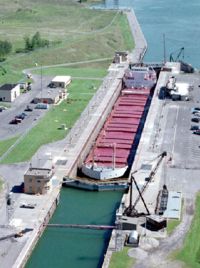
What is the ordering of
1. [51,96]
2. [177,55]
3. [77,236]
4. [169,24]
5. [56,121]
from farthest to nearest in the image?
[169,24] → [177,55] → [51,96] → [56,121] → [77,236]

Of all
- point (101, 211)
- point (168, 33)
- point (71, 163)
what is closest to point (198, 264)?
point (101, 211)

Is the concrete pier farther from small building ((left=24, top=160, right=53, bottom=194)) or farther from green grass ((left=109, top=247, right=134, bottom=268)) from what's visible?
green grass ((left=109, top=247, right=134, bottom=268))

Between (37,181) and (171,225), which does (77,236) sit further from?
(171,225)

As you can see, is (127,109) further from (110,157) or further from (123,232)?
(123,232)

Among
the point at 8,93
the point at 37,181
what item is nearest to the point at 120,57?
the point at 8,93

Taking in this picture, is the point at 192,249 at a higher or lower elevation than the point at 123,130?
lower

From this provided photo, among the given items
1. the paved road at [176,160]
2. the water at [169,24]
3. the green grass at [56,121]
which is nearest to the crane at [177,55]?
the water at [169,24]
